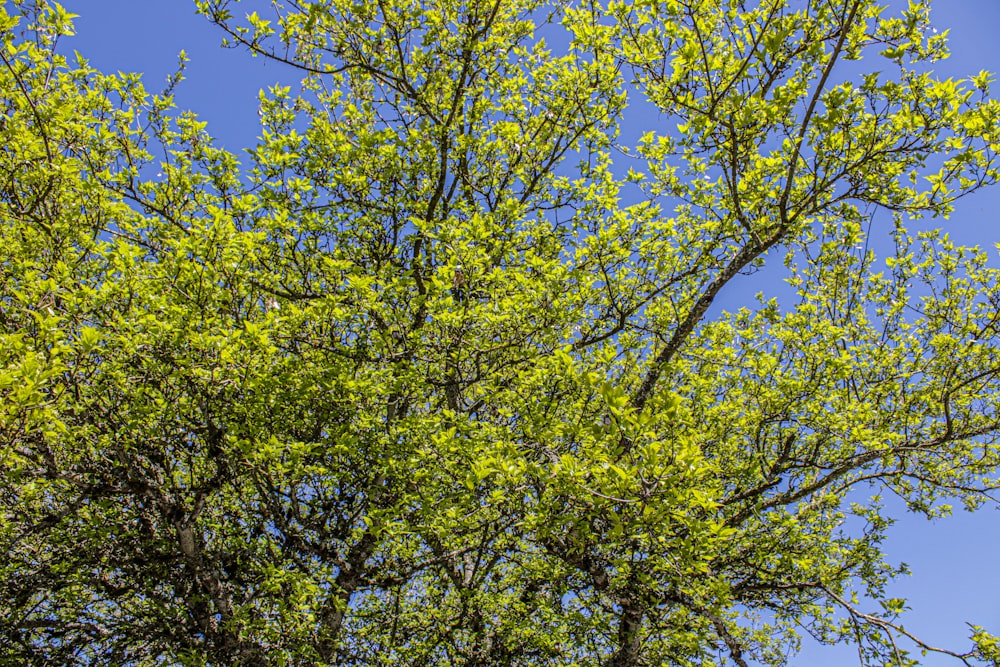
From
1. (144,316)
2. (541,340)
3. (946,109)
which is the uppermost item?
(946,109)

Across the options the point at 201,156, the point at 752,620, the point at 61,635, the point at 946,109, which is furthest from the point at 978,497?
the point at 61,635

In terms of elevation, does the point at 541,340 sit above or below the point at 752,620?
above

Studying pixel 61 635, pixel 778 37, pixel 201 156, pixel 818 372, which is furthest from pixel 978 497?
pixel 61 635

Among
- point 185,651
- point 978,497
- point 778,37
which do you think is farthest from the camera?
point 978,497

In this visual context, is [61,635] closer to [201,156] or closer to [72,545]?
[72,545]

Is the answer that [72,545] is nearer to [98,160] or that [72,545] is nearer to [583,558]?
[98,160]

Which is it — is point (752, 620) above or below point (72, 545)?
above

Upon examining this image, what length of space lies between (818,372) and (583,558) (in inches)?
202

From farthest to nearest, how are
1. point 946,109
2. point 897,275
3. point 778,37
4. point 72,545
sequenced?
point 897,275 < point 72,545 < point 946,109 < point 778,37

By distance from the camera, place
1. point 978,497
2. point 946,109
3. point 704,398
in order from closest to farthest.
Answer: point 946,109, point 704,398, point 978,497

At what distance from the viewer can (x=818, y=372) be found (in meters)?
9.66

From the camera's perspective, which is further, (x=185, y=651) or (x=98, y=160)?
(x=98, y=160)

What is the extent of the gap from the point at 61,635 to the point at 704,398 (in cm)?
911

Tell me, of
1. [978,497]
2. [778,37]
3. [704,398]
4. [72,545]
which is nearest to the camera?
[778,37]
